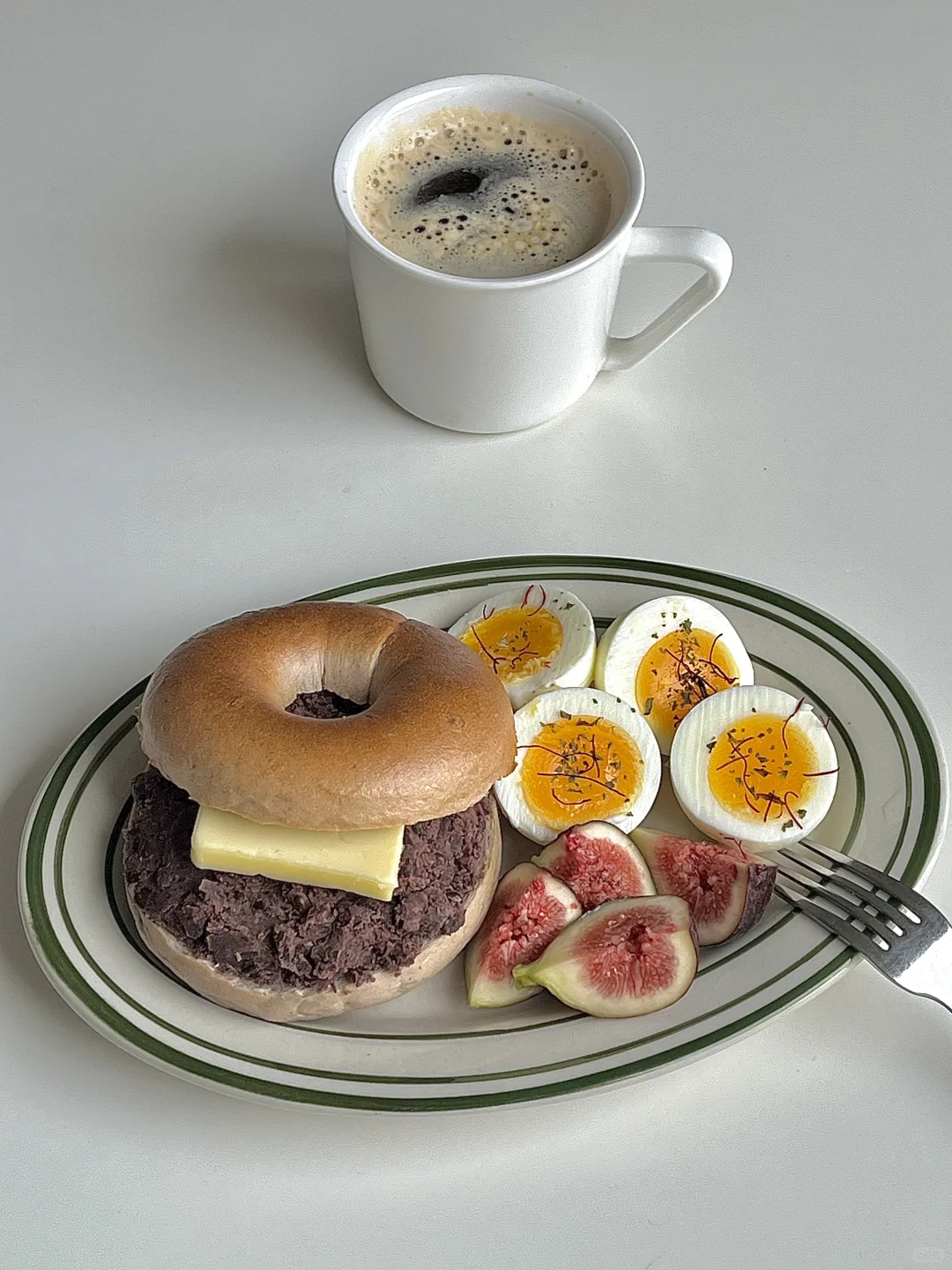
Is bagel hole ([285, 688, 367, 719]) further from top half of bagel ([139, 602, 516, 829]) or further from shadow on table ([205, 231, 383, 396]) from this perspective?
shadow on table ([205, 231, 383, 396])

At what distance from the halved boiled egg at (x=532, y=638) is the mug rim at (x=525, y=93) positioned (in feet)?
2.02

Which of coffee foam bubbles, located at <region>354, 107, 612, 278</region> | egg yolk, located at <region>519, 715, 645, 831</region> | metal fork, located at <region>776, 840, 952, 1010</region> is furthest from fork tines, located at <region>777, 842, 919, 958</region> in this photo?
coffee foam bubbles, located at <region>354, 107, 612, 278</region>

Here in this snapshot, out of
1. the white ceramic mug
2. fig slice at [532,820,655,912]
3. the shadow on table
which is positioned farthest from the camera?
the shadow on table

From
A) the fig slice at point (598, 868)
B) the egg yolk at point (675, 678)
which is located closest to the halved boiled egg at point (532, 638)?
the egg yolk at point (675, 678)

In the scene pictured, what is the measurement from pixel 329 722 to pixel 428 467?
3.68 ft

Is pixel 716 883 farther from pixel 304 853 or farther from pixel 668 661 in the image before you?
pixel 304 853

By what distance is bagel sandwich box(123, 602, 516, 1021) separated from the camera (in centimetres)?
212

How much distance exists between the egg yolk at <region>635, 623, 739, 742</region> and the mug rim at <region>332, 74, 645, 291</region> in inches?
30.2

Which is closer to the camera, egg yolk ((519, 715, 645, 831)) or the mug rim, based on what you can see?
egg yolk ((519, 715, 645, 831))

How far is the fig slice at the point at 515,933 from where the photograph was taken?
88.2 inches

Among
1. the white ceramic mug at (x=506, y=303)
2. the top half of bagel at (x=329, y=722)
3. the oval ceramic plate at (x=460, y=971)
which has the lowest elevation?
the oval ceramic plate at (x=460, y=971)

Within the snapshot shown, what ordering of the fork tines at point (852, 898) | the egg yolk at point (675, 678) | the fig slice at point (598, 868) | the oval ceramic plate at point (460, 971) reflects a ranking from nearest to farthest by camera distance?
1. the oval ceramic plate at point (460, 971)
2. the fork tines at point (852, 898)
3. the fig slice at point (598, 868)
4. the egg yolk at point (675, 678)

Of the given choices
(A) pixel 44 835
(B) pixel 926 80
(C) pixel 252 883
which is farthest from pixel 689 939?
(B) pixel 926 80

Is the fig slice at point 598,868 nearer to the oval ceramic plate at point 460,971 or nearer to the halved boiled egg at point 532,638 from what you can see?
the oval ceramic plate at point 460,971
